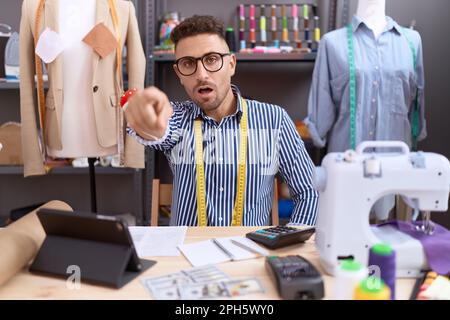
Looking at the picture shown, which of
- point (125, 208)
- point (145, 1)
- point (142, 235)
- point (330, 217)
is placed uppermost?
point (145, 1)

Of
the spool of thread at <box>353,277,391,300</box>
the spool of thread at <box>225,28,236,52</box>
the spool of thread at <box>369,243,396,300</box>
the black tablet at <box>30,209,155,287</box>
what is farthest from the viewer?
the spool of thread at <box>225,28,236,52</box>

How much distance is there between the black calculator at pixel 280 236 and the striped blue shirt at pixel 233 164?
43 cm

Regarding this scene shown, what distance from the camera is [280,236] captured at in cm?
127

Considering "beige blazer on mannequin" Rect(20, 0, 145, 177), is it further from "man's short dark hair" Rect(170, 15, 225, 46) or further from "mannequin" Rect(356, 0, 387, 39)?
"mannequin" Rect(356, 0, 387, 39)

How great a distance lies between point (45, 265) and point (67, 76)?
1448 millimetres

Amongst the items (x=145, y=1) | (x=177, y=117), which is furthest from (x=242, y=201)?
(x=145, y=1)

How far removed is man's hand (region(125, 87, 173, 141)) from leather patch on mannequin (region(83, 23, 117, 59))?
4.03ft

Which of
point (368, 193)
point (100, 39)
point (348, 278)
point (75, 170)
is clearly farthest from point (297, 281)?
point (75, 170)

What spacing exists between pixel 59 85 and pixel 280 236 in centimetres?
155

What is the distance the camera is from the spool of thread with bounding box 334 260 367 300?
0.83 metres

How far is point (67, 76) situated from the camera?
2.31 m

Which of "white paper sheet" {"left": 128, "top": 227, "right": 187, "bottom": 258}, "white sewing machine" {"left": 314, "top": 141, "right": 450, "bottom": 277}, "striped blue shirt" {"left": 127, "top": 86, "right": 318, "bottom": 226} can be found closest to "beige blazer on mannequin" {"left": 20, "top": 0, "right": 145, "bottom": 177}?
"striped blue shirt" {"left": 127, "top": 86, "right": 318, "bottom": 226}

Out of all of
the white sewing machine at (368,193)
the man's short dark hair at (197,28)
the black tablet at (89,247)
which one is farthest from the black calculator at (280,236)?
the man's short dark hair at (197,28)

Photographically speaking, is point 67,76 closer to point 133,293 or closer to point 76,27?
point 76,27
